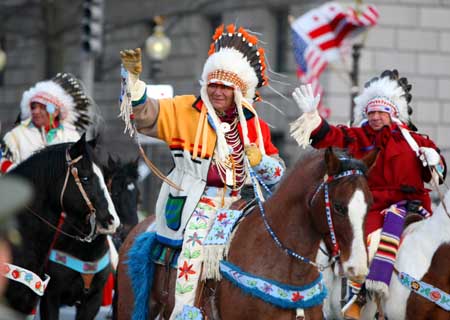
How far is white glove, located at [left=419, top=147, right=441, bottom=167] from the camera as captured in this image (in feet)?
25.9

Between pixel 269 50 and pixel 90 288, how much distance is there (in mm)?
15576

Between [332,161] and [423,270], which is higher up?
[332,161]

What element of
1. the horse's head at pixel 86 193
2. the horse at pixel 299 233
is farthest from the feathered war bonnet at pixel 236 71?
the horse's head at pixel 86 193

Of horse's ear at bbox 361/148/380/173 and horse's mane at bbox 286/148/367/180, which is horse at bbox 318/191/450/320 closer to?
horse's ear at bbox 361/148/380/173

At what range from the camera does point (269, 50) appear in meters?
23.6

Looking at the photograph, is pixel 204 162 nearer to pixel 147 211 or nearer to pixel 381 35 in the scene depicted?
pixel 147 211

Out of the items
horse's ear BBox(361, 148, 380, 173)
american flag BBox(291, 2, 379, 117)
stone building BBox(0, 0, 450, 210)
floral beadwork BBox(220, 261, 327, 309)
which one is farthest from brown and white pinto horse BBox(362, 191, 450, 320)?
stone building BBox(0, 0, 450, 210)

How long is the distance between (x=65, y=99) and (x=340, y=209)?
4.98 metres

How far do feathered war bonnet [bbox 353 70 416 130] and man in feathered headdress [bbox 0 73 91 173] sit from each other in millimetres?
2975

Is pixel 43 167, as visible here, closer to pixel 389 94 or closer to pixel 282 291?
pixel 282 291

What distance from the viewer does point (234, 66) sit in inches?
265

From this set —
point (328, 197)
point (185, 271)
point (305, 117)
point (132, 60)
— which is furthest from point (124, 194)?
point (328, 197)

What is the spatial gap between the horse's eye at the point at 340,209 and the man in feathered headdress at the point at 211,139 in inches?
32.4

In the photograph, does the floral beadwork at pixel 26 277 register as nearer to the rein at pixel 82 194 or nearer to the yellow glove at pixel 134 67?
the rein at pixel 82 194
